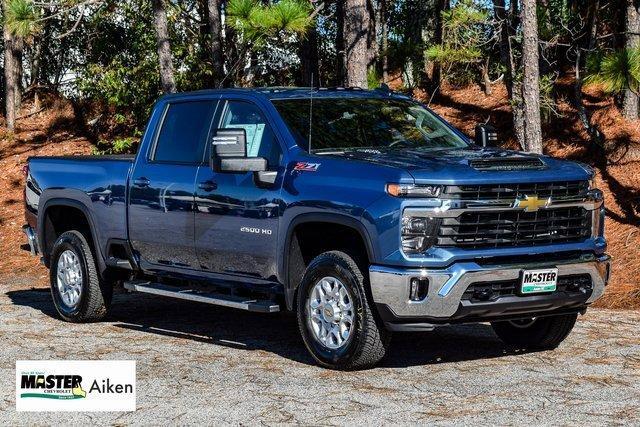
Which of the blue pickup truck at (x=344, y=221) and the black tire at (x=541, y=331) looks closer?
the blue pickup truck at (x=344, y=221)

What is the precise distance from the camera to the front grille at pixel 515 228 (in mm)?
8094

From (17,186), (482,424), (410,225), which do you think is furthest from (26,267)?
(482,424)

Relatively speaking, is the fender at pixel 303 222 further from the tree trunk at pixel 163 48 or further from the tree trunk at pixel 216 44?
the tree trunk at pixel 216 44

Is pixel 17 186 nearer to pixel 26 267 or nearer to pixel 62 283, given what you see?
pixel 26 267

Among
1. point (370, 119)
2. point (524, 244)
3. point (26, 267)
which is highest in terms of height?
point (370, 119)

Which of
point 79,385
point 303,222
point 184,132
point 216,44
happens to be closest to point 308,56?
point 216,44

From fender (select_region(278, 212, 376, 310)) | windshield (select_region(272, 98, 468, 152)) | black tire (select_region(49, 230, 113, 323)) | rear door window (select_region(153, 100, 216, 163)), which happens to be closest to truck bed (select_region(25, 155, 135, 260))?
black tire (select_region(49, 230, 113, 323))

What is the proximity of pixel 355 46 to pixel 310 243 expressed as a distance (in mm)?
7617

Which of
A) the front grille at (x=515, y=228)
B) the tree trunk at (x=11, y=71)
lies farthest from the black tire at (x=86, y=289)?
the tree trunk at (x=11, y=71)

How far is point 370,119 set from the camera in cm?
963

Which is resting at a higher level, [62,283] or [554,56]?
[554,56]

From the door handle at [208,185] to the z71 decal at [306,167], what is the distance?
86 cm

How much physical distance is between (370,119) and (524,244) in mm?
1846

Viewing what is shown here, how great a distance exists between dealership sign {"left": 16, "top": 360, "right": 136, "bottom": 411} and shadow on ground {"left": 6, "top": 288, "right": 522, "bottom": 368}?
7.31 ft
